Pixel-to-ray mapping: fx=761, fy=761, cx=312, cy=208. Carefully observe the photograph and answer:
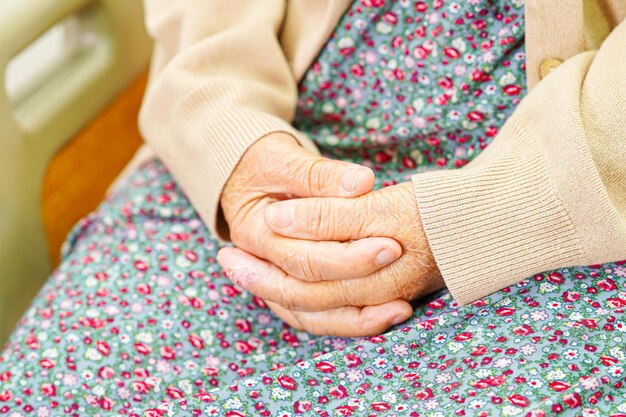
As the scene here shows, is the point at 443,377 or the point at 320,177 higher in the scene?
the point at 320,177

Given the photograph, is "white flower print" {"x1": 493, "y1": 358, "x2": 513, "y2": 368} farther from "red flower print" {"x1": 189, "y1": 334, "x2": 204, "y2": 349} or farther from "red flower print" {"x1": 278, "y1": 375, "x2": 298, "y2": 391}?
"red flower print" {"x1": 189, "y1": 334, "x2": 204, "y2": 349}

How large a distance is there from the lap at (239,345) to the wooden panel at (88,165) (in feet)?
0.56

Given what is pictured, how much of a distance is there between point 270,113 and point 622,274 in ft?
1.56

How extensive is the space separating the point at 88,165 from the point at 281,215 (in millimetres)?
614

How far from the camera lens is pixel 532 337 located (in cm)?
73

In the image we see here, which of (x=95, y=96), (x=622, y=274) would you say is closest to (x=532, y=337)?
(x=622, y=274)

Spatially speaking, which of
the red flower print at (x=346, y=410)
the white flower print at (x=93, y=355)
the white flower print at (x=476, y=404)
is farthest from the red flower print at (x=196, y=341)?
the white flower print at (x=476, y=404)

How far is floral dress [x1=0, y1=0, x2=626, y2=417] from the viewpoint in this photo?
72cm

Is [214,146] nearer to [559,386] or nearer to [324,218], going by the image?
[324,218]

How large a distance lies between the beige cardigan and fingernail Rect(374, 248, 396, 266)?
0.04 m

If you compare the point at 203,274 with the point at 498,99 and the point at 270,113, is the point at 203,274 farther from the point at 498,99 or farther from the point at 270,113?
the point at 498,99

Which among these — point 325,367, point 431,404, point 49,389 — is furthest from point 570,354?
point 49,389

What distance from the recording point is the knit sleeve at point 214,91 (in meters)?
0.94

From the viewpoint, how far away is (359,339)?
86 centimetres
